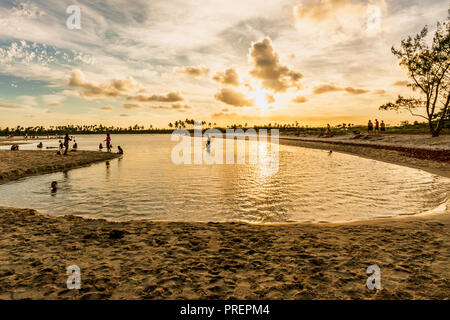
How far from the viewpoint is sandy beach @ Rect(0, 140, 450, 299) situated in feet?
15.4

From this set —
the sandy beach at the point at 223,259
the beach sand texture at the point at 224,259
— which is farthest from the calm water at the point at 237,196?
the beach sand texture at the point at 224,259

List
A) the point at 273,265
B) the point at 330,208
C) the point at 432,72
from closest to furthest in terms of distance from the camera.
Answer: the point at 273,265 < the point at 330,208 < the point at 432,72

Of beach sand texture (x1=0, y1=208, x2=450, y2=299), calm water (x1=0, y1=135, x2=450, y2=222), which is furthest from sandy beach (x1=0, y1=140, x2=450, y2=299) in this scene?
calm water (x1=0, y1=135, x2=450, y2=222)

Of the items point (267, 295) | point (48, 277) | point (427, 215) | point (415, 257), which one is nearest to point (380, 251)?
point (415, 257)

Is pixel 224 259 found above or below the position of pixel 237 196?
above

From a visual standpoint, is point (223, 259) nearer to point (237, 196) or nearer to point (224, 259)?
point (224, 259)

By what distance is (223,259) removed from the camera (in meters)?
6.12

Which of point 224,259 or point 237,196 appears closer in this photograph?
point 224,259

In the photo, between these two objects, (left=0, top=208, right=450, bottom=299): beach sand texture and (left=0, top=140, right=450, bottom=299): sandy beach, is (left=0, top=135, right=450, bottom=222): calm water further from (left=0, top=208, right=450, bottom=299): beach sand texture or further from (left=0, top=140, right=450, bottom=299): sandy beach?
(left=0, top=208, right=450, bottom=299): beach sand texture

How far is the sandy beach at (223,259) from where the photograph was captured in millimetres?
4684

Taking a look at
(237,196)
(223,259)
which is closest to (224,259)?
(223,259)

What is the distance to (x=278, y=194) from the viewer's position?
48.8 ft
